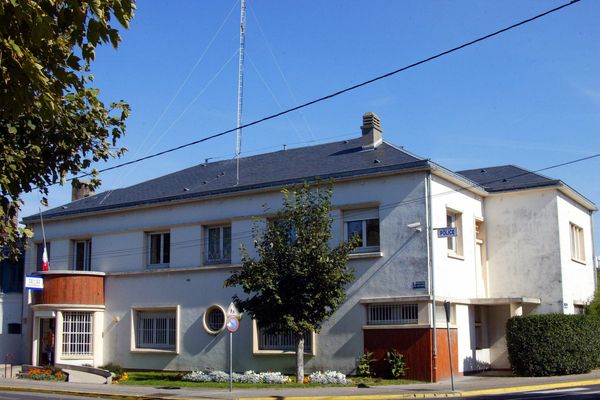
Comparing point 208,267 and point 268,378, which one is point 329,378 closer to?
point 268,378

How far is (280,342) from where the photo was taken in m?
27.4

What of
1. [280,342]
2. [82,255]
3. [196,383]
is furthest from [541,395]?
[82,255]

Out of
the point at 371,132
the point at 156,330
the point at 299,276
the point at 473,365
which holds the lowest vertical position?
the point at 473,365

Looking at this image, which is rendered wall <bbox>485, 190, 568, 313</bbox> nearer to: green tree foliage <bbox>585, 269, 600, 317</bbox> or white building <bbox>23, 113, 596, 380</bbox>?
white building <bbox>23, 113, 596, 380</bbox>

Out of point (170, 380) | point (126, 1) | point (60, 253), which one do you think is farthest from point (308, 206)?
point (126, 1)

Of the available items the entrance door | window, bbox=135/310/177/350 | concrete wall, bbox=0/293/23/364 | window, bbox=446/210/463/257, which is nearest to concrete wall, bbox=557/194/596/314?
window, bbox=446/210/463/257

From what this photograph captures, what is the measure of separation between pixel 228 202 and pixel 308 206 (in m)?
5.88

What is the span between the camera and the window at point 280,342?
26.7 meters

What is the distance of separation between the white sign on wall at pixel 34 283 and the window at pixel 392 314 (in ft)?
45.7

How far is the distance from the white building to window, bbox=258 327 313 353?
77 mm

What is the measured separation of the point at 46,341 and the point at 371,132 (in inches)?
637

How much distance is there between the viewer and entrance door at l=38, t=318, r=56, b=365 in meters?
31.4

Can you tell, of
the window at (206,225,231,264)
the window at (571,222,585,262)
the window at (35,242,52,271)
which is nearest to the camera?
the window at (206,225,231,264)

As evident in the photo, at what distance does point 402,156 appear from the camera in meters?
26.8
